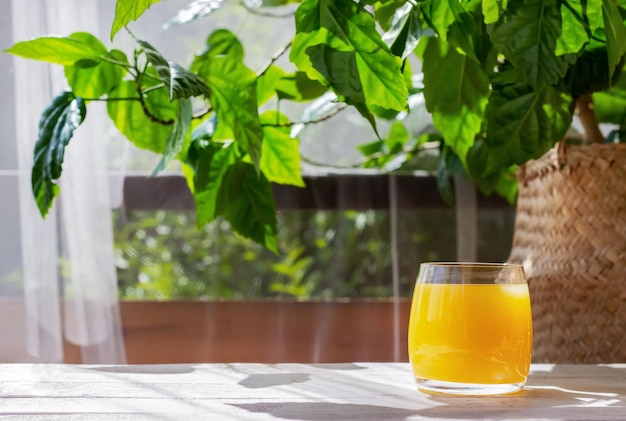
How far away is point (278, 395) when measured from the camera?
650 mm

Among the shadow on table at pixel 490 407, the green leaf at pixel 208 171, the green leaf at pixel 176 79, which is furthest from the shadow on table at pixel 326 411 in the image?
the green leaf at pixel 208 171

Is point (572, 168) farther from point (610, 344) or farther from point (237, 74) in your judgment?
point (237, 74)

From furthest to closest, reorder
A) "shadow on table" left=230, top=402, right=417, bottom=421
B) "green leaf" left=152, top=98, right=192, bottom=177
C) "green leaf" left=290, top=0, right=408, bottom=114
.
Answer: "green leaf" left=152, top=98, right=192, bottom=177
"green leaf" left=290, top=0, right=408, bottom=114
"shadow on table" left=230, top=402, right=417, bottom=421

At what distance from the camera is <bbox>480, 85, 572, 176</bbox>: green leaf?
87cm

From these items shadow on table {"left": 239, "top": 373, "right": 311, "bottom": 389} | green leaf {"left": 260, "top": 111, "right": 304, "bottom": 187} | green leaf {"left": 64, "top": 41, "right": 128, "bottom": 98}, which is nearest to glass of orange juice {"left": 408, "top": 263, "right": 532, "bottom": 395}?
shadow on table {"left": 239, "top": 373, "right": 311, "bottom": 389}

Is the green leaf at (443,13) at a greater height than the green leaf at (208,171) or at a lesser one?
greater

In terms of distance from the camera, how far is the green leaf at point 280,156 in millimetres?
1009

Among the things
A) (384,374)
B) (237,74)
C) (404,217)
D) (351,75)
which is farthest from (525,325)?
(404,217)

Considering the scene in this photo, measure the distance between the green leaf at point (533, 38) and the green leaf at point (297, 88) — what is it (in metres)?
0.34

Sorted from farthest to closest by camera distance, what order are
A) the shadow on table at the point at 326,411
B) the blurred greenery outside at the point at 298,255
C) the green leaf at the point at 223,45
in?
the blurred greenery outside at the point at 298,255, the green leaf at the point at 223,45, the shadow on table at the point at 326,411

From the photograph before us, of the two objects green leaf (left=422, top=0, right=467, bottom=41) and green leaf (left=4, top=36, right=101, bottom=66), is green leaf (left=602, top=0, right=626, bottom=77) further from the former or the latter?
green leaf (left=4, top=36, right=101, bottom=66)

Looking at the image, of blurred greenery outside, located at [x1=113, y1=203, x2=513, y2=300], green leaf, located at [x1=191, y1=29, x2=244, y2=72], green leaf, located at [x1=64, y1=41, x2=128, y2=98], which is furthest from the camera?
blurred greenery outside, located at [x1=113, y1=203, x2=513, y2=300]

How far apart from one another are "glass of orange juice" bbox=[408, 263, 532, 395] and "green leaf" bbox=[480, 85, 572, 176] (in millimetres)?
226

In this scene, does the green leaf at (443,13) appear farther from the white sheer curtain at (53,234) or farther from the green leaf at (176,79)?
the white sheer curtain at (53,234)
